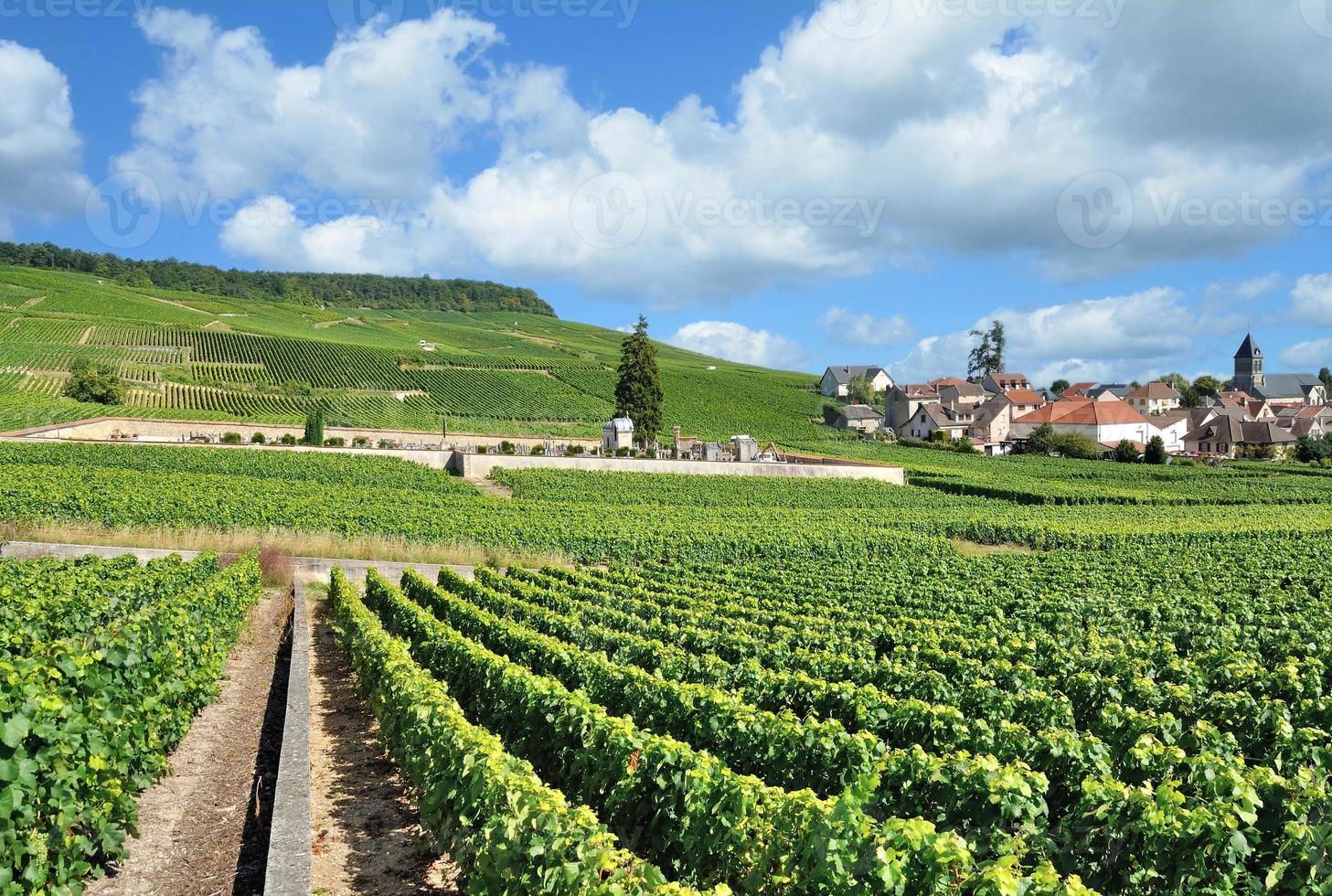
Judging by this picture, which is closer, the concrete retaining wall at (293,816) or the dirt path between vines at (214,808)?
the concrete retaining wall at (293,816)

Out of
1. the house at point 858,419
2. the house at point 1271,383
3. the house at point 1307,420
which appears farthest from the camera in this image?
the house at point 1271,383

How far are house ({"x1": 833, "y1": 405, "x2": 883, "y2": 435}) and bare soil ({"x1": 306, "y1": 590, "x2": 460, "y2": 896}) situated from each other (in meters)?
104

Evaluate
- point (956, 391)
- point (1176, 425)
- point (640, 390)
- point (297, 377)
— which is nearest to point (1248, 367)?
point (1176, 425)

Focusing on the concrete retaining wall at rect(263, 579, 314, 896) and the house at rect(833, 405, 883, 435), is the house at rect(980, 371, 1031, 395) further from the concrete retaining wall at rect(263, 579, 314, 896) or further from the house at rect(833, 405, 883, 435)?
the concrete retaining wall at rect(263, 579, 314, 896)

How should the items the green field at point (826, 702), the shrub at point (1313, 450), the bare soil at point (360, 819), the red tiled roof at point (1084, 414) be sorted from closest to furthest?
1. the green field at point (826, 702)
2. the bare soil at point (360, 819)
3. the shrub at point (1313, 450)
4. the red tiled roof at point (1084, 414)

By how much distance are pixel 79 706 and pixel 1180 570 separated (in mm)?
28040

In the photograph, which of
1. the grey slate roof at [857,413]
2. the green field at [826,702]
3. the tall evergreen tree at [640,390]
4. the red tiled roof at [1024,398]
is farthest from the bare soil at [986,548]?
the red tiled roof at [1024,398]

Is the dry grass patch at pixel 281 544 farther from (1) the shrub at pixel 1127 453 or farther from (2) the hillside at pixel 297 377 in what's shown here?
(1) the shrub at pixel 1127 453

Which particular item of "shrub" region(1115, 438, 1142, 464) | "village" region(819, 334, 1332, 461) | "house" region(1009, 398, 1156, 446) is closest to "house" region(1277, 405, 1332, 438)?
"village" region(819, 334, 1332, 461)

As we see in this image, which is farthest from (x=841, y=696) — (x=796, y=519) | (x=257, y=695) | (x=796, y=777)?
(x=796, y=519)

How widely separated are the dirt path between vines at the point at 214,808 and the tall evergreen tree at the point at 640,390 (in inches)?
2027

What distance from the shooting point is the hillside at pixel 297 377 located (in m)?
74.4

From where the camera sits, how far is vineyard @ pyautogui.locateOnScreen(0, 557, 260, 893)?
591cm

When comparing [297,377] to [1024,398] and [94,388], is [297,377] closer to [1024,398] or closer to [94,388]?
[94,388]
